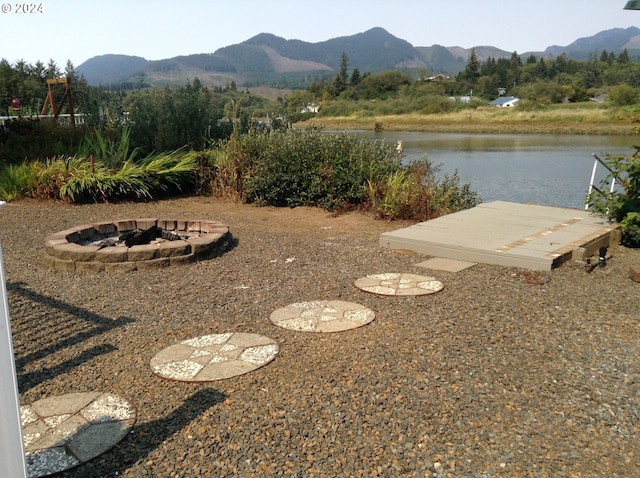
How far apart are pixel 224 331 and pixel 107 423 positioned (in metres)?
1.16

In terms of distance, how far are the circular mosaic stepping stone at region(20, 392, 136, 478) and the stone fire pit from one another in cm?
244

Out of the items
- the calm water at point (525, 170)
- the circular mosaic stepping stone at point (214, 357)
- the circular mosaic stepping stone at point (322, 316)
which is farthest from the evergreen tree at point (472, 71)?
the circular mosaic stepping stone at point (214, 357)

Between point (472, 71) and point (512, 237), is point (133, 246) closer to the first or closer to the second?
point (512, 237)

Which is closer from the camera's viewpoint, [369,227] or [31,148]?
[369,227]

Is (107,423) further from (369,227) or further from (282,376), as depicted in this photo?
(369,227)

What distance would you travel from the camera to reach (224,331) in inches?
138

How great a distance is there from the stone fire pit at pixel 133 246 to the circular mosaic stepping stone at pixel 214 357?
1916 millimetres

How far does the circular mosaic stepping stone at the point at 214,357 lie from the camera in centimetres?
288

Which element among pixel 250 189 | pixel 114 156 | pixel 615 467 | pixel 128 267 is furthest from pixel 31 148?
pixel 615 467

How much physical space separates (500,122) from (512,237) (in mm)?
41376

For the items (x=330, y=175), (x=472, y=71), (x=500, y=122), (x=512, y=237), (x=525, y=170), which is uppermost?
(x=472, y=71)

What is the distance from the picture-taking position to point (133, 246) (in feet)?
17.4

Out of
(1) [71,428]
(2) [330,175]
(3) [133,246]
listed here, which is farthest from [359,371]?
(2) [330,175]

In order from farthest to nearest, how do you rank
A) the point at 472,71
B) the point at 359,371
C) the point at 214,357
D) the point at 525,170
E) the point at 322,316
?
the point at 472,71
the point at 525,170
the point at 322,316
the point at 214,357
the point at 359,371
